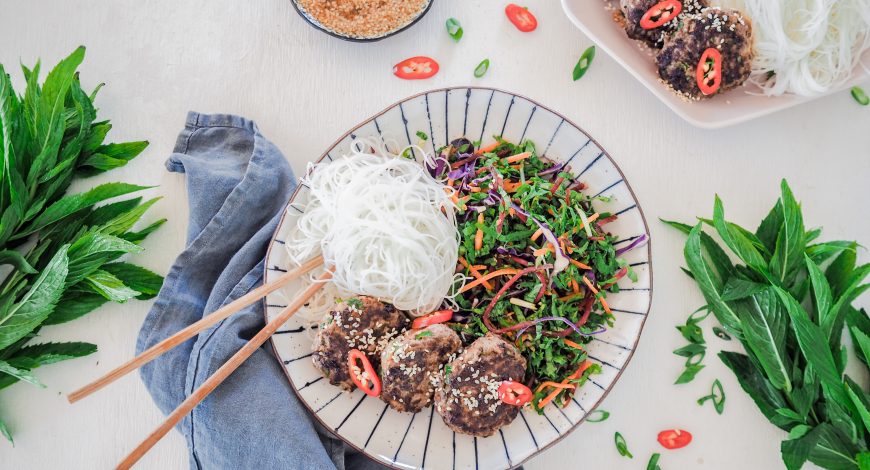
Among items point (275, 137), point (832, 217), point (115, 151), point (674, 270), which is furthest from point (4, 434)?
point (832, 217)

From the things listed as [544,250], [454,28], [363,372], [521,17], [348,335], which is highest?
[521,17]

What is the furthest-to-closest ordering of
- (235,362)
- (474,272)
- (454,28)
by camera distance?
1. (454,28)
2. (474,272)
3. (235,362)

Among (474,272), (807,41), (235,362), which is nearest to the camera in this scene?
(235,362)

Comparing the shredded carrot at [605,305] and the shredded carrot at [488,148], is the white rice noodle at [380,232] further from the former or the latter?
the shredded carrot at [605,305]

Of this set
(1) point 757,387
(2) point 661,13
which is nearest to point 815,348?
(1) point 757,387

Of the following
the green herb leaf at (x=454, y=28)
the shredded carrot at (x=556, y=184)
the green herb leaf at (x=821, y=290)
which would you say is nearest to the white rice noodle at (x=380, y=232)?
the shredded carrot at (x=556, y=184)

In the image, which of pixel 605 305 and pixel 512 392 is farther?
pixel 605 305

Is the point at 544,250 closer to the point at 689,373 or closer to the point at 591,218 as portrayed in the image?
the point at 591,218
